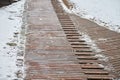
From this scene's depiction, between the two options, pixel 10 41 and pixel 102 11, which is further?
pixel 102 11

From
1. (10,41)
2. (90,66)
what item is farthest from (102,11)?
(90,66)

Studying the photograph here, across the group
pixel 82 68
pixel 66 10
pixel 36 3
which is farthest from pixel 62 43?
pixel 36 3

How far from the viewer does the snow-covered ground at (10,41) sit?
17.7ft

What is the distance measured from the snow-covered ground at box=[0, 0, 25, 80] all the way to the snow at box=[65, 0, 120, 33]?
107 inches

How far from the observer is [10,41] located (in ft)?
23.9

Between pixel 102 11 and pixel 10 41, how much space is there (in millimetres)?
6343

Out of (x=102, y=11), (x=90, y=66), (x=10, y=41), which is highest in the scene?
(x=90, y=66)

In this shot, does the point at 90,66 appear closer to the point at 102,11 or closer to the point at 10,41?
the point at 10,41

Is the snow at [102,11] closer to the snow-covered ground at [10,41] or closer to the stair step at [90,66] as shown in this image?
the snow-covered ground at [10,41]

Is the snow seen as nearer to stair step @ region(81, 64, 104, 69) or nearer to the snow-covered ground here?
the snow-covered ground

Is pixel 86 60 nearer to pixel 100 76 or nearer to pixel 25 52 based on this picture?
pixel 100 76

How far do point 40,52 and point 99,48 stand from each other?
169cm

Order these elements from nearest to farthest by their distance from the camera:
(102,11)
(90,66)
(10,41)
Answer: (90,66)
(10,41)
(102,11)

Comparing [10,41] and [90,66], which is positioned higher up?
[90,66]
